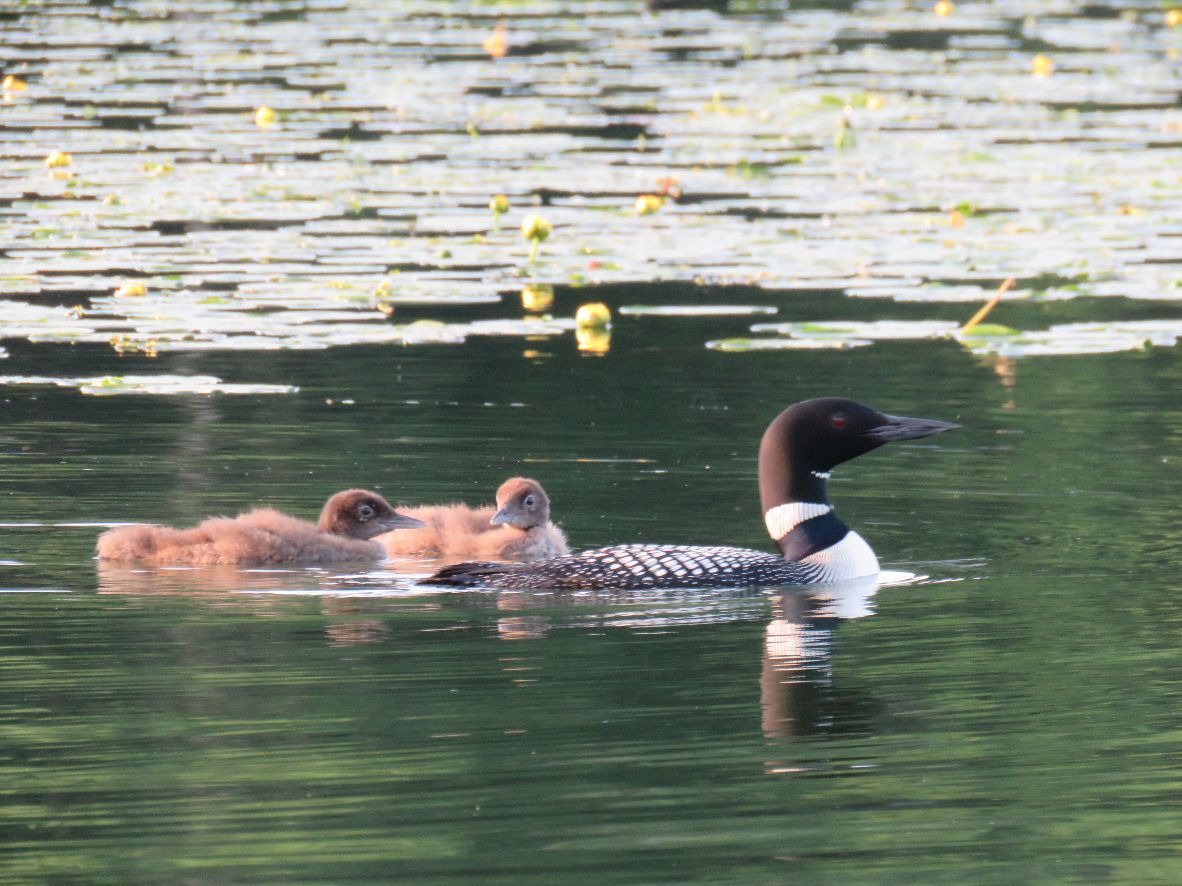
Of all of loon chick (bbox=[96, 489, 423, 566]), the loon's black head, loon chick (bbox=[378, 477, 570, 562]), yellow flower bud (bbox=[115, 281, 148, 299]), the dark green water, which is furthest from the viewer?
yellow flower bud (bbox=[115, 281, 148, 299])

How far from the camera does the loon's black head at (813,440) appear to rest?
29.7ft

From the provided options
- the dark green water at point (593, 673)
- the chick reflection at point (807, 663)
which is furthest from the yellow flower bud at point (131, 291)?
the chick reflection at point (807, 663)

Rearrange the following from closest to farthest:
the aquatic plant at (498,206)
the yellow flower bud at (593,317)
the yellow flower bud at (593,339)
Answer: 1. the yellow flower bud at (593,339)
2. the yellow flower bud at (593,317)
3. the aquatic plant at (498,206)

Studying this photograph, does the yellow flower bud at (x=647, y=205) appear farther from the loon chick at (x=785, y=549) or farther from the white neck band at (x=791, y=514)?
the white neck band at (x=791, y=514)

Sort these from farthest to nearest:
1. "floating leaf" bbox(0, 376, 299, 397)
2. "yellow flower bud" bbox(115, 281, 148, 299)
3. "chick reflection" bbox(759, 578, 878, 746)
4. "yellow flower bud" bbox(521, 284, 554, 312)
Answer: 1. "yellow flower bud" bbox(521, 284, 554, 312)
2. "yellow flower bud" bbox(115, 281, 148, 299)
3. "floating leaf" bbox(0, 376, 299, 397)
4. "chick reflection" bbox(759, 578, 878, 746)

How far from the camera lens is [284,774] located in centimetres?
579

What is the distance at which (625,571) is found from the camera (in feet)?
27.5

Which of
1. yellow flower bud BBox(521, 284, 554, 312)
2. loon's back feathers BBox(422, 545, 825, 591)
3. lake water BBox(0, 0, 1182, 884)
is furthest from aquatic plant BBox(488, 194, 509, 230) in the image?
loon's back feathers BBox(422, 545, 825, 591)

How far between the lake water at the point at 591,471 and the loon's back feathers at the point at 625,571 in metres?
0.12

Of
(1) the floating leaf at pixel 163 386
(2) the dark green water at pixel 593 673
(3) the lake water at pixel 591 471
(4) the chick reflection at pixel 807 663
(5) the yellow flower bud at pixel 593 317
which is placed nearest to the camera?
(2) the dark green water at pixel 593 673

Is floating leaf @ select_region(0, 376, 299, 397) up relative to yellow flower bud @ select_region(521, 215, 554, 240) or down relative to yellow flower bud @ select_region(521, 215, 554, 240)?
down

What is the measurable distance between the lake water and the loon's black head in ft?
1.44

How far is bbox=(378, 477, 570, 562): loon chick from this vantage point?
8.91m

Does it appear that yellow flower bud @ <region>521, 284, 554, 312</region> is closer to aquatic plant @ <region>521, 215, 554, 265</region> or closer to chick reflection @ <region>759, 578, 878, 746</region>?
aquatic plant @ <region>521, 215, 554, 265</region>
